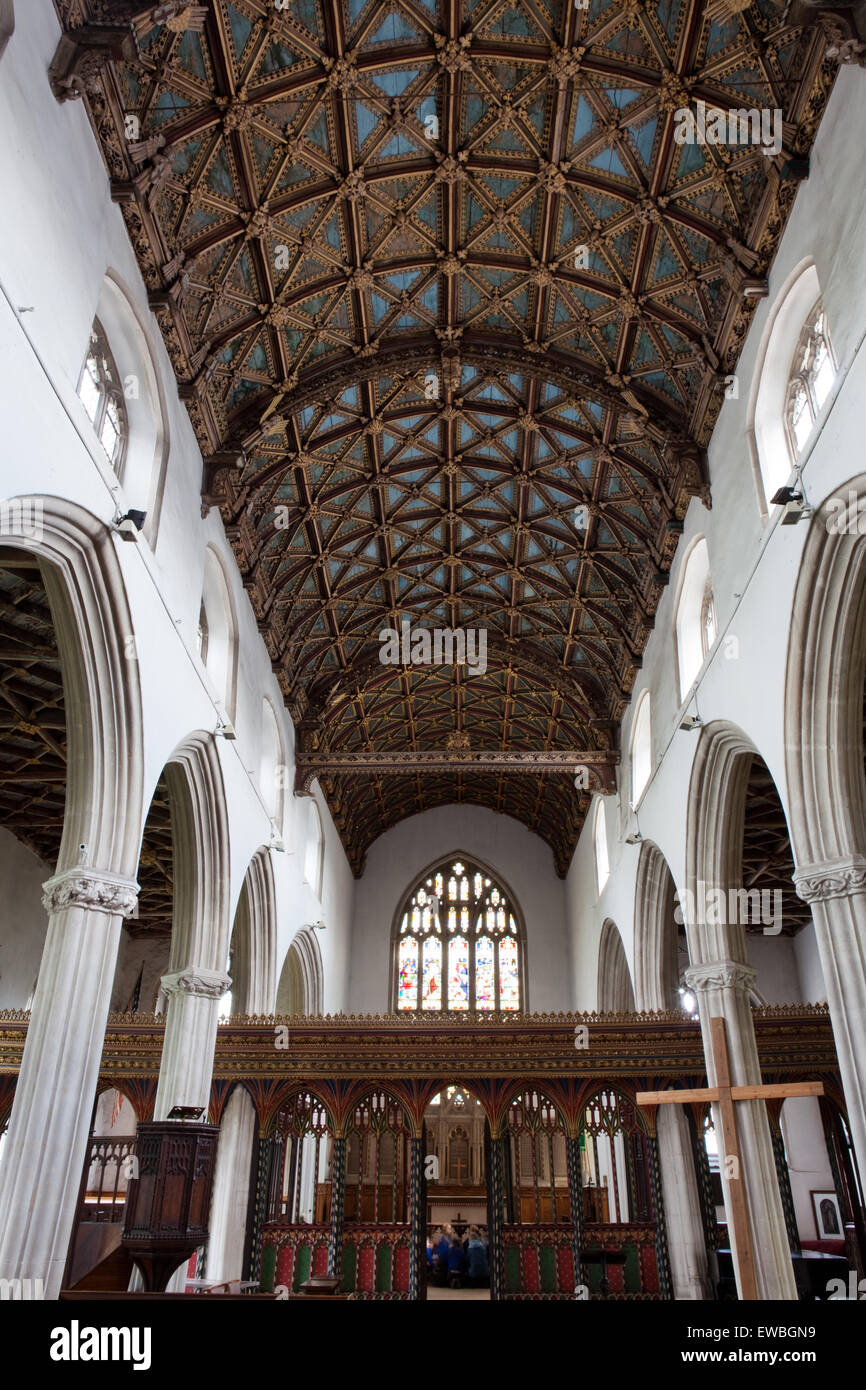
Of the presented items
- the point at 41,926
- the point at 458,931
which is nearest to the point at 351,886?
the point at 458,931

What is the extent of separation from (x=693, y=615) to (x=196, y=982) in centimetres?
821

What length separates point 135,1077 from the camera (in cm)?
1336

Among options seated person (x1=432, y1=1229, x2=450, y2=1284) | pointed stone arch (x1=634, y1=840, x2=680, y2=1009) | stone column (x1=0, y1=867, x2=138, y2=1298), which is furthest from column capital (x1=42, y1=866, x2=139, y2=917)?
seated person (x1=432, y1=1229, x2=450, y2=1284)

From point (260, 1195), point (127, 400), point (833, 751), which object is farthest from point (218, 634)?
point (833, 751)

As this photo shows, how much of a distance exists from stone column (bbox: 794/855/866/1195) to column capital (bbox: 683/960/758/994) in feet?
11.0

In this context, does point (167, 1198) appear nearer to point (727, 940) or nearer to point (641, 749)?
point (727, 940)

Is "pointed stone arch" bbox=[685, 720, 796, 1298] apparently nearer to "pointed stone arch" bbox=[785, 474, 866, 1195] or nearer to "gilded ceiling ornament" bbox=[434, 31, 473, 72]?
"pointed stone arch" bbox=[785, 474, 866, 1195]

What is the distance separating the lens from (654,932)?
53.6 ft

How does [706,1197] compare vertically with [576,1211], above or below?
above

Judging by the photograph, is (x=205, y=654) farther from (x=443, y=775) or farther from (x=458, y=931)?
(x=458, y=931)

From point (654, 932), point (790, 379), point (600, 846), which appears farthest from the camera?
point (600, 846)

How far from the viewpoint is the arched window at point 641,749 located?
52.7 feet

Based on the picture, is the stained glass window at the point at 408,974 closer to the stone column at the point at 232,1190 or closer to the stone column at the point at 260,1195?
the stone column at the point at 232,1190
